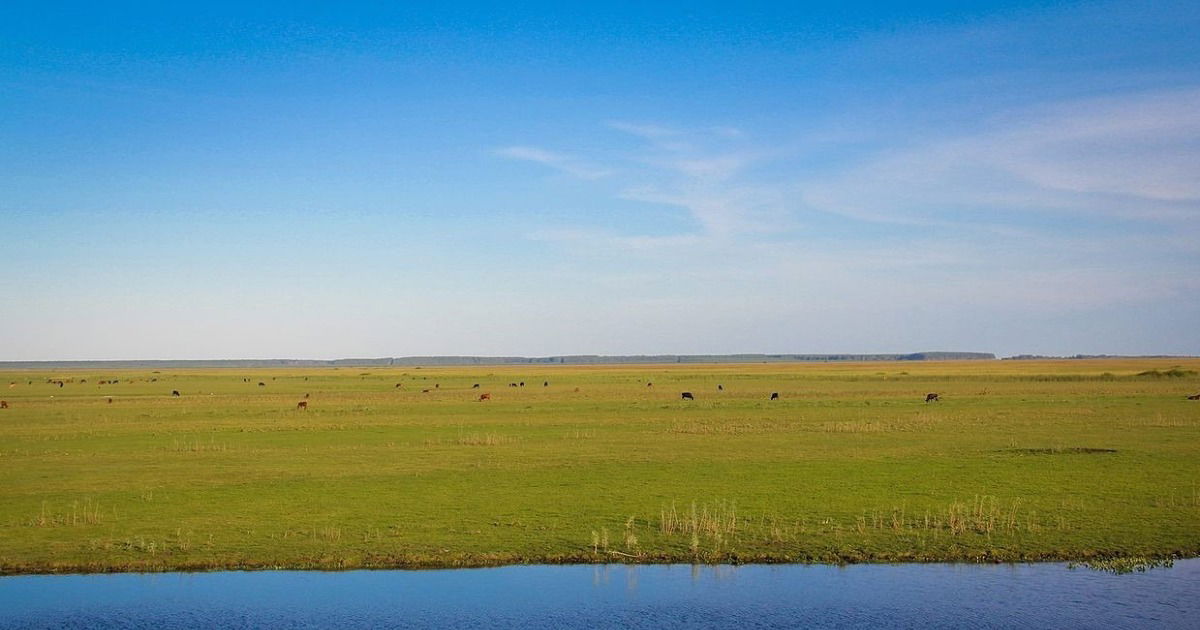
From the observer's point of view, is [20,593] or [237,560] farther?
[237,560]

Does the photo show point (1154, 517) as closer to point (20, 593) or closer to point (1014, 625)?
point (1014, 625)

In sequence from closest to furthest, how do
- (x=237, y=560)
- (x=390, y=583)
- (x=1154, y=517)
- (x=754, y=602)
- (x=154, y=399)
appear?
(x=754, y=602) → (x=390, y=583) → (x=237, y=560) → (x=1154, y=517) → (x=154, y=399)

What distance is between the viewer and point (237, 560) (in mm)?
18266

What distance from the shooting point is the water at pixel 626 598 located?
581 inches

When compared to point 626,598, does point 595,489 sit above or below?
above

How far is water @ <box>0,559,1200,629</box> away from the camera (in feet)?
48.4

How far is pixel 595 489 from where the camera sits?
25.9 meters

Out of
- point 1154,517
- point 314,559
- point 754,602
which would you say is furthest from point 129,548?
point 1154,517

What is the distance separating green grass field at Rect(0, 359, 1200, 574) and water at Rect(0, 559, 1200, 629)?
2.72ft

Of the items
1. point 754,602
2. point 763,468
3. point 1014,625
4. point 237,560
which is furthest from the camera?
point 763,468

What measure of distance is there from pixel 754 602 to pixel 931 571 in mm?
4074

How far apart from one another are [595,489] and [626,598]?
9908mm

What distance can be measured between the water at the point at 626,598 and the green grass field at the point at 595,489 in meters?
0.83

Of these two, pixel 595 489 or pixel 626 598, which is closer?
pixel 626 598
